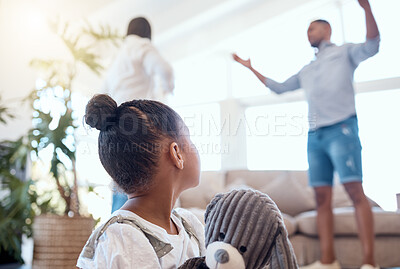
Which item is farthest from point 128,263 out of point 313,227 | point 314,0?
point 314,0

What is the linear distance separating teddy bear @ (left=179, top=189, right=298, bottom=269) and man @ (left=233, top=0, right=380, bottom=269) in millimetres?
735

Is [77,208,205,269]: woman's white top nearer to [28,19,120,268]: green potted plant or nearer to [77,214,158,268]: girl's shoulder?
[77,214,158,268]: girl's shoulder

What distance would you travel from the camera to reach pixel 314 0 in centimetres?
→ 251

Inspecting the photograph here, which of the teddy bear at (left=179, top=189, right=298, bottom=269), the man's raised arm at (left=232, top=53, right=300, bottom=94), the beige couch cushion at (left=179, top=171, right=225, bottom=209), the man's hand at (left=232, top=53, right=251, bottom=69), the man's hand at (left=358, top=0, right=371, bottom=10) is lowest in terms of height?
the beige couch cushion at (left=179, top=171, right=225, bottom=209)

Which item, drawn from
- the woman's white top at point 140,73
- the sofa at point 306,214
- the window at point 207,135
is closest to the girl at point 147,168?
the window at point 207,135

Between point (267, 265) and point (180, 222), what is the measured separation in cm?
27

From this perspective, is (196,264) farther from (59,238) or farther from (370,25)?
(59,238)

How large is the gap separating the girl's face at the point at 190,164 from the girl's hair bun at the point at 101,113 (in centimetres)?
14

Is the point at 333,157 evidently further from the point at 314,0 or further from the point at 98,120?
the point at 314,0

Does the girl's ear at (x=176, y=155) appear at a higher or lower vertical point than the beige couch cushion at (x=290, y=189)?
higher

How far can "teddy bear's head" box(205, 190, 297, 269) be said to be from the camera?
1.54 feet

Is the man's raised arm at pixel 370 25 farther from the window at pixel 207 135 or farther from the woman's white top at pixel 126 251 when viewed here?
the woman's white top at pixel 126 251

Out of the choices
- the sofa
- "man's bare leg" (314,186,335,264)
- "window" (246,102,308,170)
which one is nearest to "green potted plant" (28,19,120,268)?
the sofa

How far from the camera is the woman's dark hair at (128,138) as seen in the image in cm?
63
